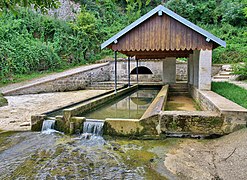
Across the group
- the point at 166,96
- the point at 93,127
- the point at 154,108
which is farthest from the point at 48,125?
the point at 166,96

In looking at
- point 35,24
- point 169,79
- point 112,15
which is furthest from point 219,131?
point 112,15

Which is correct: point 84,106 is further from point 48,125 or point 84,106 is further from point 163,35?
point 163,35

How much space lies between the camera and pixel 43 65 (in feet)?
49.3

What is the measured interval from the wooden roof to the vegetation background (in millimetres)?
4532

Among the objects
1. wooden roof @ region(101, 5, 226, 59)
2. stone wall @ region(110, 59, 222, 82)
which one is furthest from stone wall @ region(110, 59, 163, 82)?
wooden roof @ region(101, 5, 226, 59)

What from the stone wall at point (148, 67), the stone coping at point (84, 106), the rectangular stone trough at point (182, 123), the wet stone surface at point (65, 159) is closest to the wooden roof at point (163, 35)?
the stone coping at point (84, 106)

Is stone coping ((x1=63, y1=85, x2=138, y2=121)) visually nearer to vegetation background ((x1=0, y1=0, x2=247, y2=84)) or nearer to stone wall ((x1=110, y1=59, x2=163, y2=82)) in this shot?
vegetation background ((x1=0, y1=0, x2=247, y2=84))

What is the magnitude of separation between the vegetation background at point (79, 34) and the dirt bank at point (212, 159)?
25.7 feet

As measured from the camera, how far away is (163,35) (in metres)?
7.77

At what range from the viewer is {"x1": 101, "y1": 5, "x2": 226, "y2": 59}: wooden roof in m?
7.56

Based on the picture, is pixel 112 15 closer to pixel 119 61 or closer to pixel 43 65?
pixel 119 61

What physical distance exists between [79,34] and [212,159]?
15769mm

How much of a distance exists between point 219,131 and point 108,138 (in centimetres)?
236

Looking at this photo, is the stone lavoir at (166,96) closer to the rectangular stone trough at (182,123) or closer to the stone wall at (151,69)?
the rectangular stone trough at (182,123)
